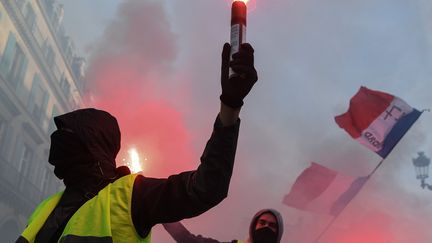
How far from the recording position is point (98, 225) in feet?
4.45

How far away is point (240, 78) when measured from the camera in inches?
51.6

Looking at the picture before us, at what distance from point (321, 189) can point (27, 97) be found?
670 inches

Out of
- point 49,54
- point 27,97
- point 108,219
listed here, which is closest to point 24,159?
point 27,97

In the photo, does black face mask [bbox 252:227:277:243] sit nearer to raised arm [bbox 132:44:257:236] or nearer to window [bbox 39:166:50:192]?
raised arm [bbox 132:44:257:236]

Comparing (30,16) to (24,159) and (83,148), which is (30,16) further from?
(83,148)

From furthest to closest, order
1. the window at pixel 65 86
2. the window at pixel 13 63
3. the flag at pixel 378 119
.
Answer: the window at pixel 65 86
the window at pixel 13 63
the flag at pixel 378 119

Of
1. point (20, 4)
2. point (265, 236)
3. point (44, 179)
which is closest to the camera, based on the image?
point (265, 236)

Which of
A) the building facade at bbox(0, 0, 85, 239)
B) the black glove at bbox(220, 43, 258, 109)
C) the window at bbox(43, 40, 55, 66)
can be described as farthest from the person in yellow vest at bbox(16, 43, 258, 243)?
the window at bbox(43, 40, 55, 66)

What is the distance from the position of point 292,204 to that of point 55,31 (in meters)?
20.5

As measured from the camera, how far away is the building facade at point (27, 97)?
65.3 ft

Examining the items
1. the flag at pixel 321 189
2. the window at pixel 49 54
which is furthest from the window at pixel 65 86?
the flag at pixel 321 189

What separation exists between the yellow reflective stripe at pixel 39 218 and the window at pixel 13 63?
66.2 ft

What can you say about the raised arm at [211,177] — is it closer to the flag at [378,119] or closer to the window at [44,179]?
the flag at [378,119]

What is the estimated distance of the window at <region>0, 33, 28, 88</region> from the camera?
66.5ft
